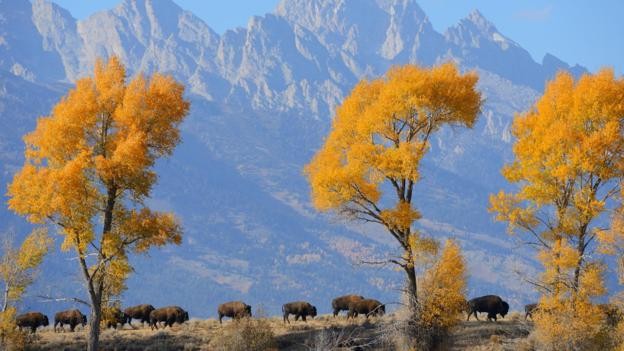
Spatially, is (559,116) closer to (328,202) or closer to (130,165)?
(328,202)

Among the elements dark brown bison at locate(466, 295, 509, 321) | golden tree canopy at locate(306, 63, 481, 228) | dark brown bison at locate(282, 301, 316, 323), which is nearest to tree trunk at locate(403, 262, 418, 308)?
golden tree canopy at locate(306, 63, 481, 228)

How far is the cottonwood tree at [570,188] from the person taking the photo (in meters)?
30.5

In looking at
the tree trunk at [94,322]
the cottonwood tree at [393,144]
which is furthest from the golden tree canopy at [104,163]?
the cottonwood tree at [393,144]

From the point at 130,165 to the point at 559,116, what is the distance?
65.2 feet

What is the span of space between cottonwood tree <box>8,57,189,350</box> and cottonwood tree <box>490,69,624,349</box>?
15782 mm

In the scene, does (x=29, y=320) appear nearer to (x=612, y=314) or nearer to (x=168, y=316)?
(x=168, y=316)

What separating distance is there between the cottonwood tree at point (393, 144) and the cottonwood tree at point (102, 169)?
294 inches

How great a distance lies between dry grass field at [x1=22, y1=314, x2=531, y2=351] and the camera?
108ft

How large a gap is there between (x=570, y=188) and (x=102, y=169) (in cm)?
2086

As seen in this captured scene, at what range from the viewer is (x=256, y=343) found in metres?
34.3

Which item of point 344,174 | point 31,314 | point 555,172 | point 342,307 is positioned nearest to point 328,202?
point 344,174

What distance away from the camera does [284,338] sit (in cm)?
3800

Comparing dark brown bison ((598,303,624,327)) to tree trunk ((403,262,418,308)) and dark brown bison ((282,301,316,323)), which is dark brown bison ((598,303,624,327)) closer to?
tree trunk ((403,262,418,308))

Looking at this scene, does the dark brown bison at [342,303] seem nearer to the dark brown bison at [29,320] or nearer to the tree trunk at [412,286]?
the dark brown bison at [29,320]
